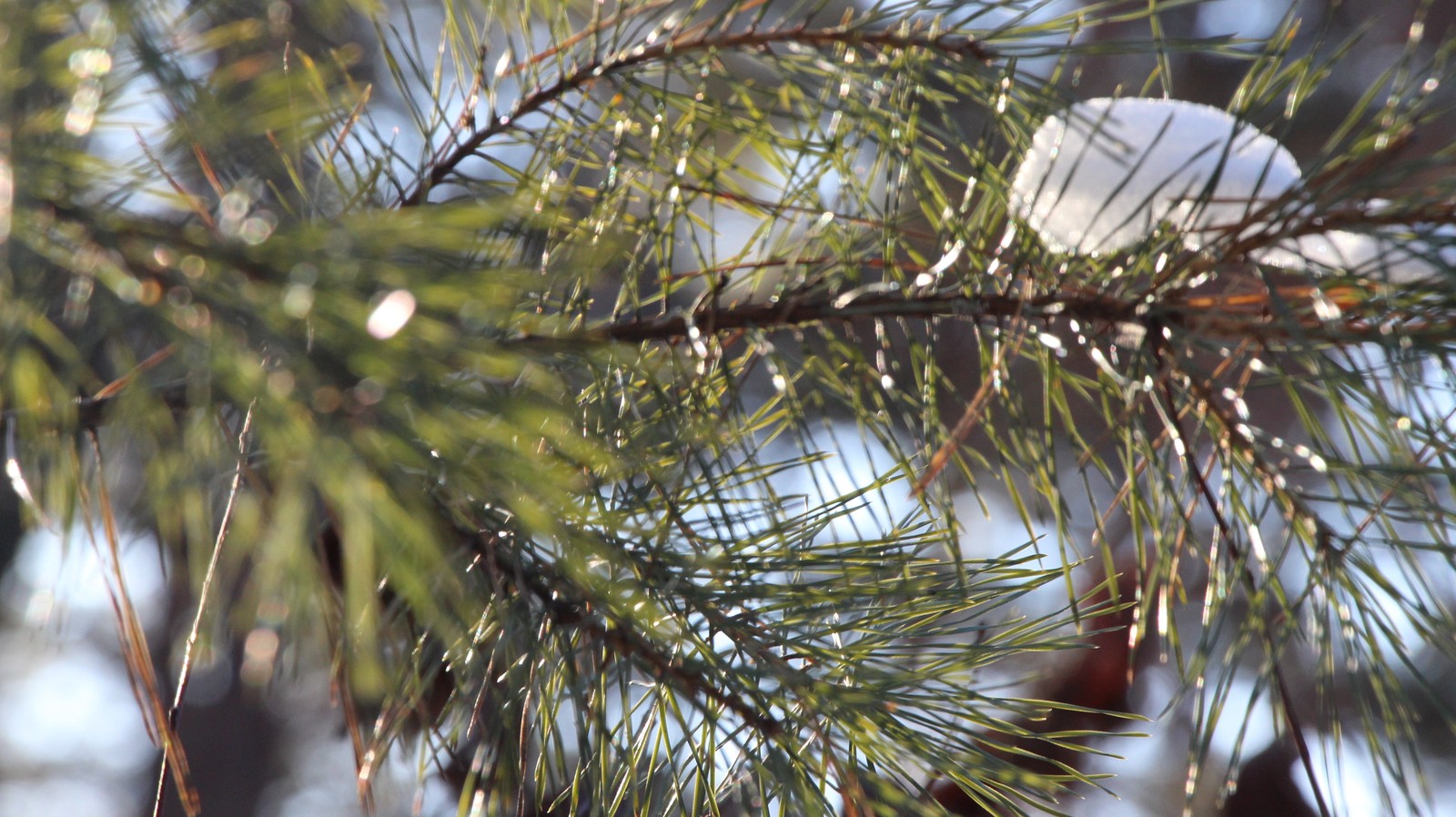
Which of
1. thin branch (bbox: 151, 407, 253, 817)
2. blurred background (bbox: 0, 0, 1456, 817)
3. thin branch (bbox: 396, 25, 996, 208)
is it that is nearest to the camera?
thin branch (bbox: 151, 407, 253, 817)

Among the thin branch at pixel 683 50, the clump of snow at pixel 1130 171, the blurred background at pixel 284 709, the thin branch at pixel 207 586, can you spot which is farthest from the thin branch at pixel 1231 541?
the blurred background at pixel 284 709

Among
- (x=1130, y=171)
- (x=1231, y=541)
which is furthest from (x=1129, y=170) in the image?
(x=1231, y=541)

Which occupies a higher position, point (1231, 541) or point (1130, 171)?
point (1130, 171)

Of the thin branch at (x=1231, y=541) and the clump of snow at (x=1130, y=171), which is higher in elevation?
the clump of snow at (x=1130, y=171)

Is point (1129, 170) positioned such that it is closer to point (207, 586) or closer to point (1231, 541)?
point (1231, 541)

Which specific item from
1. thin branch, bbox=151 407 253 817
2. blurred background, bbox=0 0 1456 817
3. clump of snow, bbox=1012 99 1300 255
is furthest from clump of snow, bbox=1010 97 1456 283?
blurred background, bbox=0 0 1456 817

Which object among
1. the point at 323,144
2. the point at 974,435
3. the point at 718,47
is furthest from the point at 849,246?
the point at 974,435

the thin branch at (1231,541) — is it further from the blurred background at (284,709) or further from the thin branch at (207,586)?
the blurred background at (284,709)

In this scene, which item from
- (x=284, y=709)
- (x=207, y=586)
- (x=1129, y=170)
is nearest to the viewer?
(x=207, y=586)

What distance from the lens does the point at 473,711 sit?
38 centimetres

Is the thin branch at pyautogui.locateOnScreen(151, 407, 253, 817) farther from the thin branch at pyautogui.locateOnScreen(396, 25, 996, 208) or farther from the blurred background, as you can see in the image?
the blurred background

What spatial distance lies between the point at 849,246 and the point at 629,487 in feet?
0.46

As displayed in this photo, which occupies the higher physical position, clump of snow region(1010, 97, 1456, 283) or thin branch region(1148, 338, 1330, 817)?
clump of snow region(1010, 97, 1456, 283)

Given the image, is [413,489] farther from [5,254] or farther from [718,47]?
[718,47]
